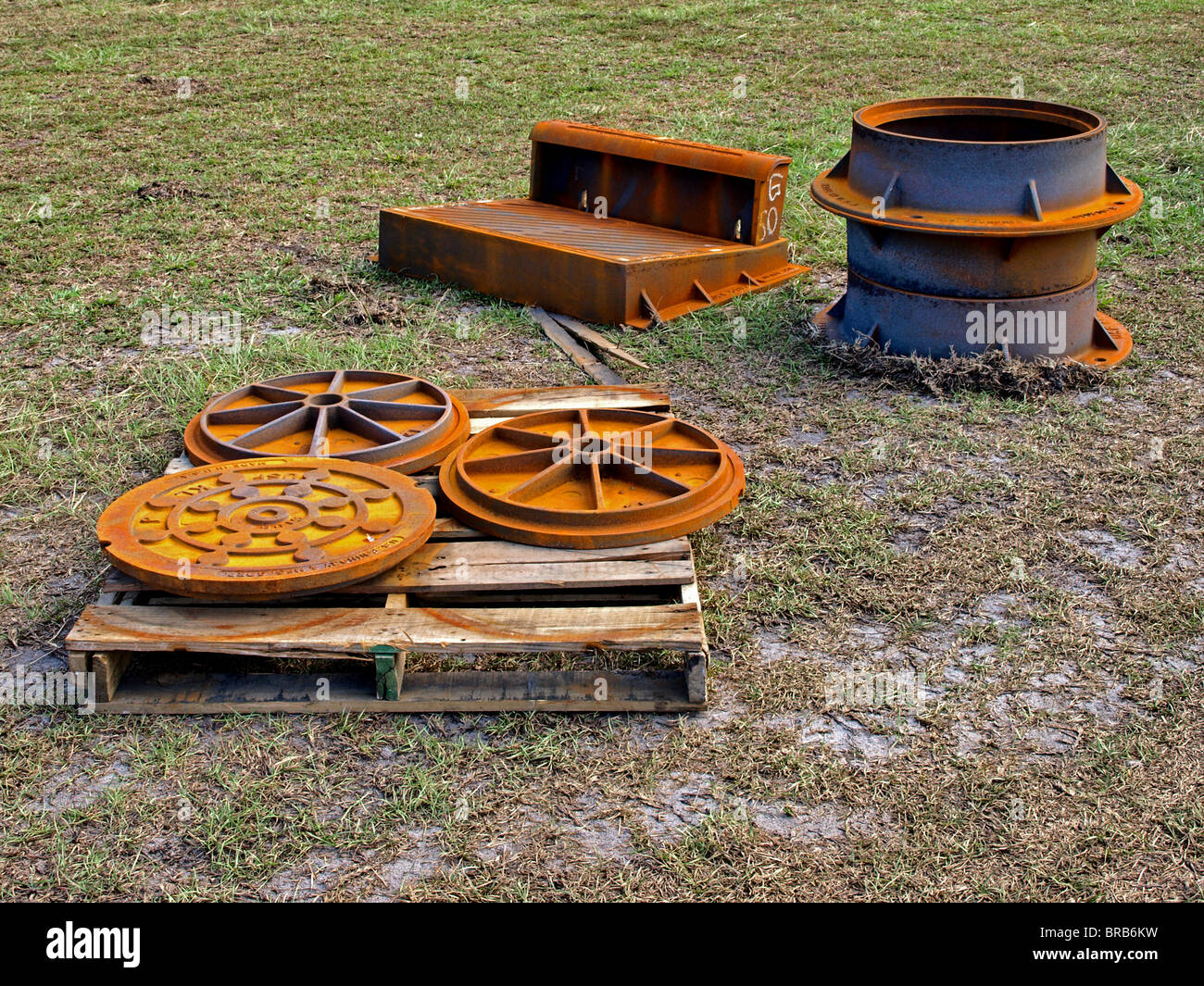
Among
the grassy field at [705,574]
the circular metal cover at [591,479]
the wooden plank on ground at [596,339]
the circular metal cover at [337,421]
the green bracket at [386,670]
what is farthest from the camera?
the wooden plank on ground at [596,339]

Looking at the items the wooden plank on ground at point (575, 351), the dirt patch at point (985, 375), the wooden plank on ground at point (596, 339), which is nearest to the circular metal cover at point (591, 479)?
the wooden plank on ground at point (575, 351)

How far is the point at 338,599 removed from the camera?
3301 millimetres

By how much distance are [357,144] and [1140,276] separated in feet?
16.9

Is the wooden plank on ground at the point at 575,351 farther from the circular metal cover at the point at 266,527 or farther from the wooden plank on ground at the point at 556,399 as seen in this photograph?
the circular metal cover at the point at 266,527

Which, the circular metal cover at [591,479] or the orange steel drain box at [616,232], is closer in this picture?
the circular metal cover at [591,479]

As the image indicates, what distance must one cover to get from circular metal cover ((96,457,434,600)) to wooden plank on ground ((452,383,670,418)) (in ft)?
2.84

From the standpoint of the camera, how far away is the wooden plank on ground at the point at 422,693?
3.00m

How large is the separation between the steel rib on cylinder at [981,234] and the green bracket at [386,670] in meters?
2.74

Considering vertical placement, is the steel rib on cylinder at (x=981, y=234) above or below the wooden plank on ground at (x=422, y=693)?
above

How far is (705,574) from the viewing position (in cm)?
361

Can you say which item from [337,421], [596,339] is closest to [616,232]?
[596,339]

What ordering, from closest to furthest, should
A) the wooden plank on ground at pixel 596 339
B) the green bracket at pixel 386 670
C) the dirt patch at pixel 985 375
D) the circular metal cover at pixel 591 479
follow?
the green bracket at pixel 386 670 → the circular metal cover at pixel 591 479 → the dirt patch at pixel 985 375 → the wooden plank on ground at pixel 596 339

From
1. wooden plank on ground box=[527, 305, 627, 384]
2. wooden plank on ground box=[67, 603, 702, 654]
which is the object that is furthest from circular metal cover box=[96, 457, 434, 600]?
wooden plank on ground box=[527, 305, 627, 384]

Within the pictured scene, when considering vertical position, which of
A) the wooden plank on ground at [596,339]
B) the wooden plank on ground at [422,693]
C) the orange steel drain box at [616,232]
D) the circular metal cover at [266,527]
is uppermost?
the orange steel drain box at [616,232]
